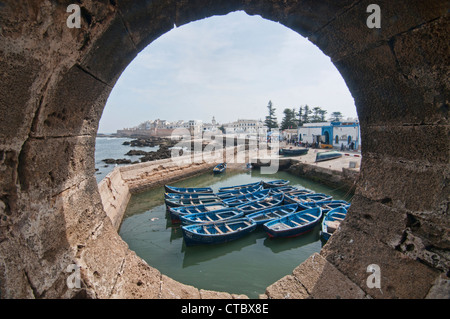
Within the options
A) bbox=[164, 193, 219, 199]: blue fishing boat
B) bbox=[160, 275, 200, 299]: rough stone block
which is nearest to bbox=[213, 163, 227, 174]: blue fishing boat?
bbox=[164, 193, 219, 199]: blue fishing boat

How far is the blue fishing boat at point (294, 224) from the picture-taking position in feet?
26.9

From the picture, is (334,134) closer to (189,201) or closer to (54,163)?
(189,201)

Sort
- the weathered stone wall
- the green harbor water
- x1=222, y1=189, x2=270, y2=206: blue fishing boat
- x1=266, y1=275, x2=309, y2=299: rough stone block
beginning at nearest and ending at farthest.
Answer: x1=266, y1=275, x2=309, y2=299: rough stone block → the green harbor water → the weathered stone wall → x1=222, y1=189, x2=270, y2=206: blue fishing boat

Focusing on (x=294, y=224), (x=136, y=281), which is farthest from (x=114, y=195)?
(x=136, y=281)

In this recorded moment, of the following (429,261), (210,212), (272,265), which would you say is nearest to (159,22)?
(429,261)

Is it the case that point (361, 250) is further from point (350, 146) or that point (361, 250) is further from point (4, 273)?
point (350, 146)

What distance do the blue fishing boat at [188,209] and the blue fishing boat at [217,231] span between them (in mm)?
1490

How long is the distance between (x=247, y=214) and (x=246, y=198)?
102 inches

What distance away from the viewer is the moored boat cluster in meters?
8.16

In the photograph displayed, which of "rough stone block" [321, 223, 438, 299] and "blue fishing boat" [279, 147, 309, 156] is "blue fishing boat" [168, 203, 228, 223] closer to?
"rough stone block" [321, 223, 438, 299]

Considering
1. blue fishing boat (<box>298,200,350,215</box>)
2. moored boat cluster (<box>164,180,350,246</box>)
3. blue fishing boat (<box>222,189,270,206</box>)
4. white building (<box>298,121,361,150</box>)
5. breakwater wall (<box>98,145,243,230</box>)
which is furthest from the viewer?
white building (<box>298,121,361,150</box>)

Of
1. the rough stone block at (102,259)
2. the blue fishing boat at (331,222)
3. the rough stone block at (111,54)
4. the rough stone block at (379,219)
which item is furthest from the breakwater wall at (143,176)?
the rough stone block at (379,219)

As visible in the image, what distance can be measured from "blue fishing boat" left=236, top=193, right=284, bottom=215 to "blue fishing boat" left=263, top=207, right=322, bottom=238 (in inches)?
59.2

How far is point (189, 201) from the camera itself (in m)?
11.9
